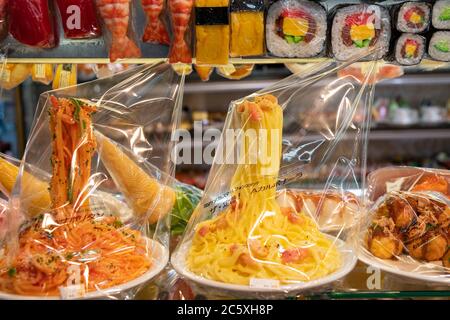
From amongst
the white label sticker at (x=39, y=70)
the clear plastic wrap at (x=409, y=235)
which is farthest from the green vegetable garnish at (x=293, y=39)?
the white label sticker at (x=39, y=70)

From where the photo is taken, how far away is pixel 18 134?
157 inches

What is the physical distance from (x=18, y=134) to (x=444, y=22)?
3.33 m

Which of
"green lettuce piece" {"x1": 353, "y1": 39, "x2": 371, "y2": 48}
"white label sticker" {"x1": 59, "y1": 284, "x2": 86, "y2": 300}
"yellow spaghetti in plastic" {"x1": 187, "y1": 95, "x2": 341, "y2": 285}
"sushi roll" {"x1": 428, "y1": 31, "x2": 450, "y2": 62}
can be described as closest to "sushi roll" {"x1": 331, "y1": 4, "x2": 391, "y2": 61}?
"green lettuce piece" {"x1": 353, "y1": 39, "x2": 371, "y2": 48}

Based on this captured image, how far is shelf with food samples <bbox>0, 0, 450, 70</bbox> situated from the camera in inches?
56.7

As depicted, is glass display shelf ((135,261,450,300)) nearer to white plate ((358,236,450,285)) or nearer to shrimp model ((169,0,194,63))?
white plate ((358,236,450,285))

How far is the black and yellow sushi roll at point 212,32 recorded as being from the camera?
1403mm

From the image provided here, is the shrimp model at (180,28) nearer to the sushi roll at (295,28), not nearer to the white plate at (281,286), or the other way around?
the sushi roll at (295,28)

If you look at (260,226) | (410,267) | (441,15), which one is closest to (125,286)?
(260,226)

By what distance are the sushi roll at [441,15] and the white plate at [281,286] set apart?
0.68 meters

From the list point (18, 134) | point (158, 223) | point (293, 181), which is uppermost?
point (293, 181)

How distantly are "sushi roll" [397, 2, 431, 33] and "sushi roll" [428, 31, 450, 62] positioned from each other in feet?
0.15

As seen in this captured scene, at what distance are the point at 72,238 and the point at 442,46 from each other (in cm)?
114
